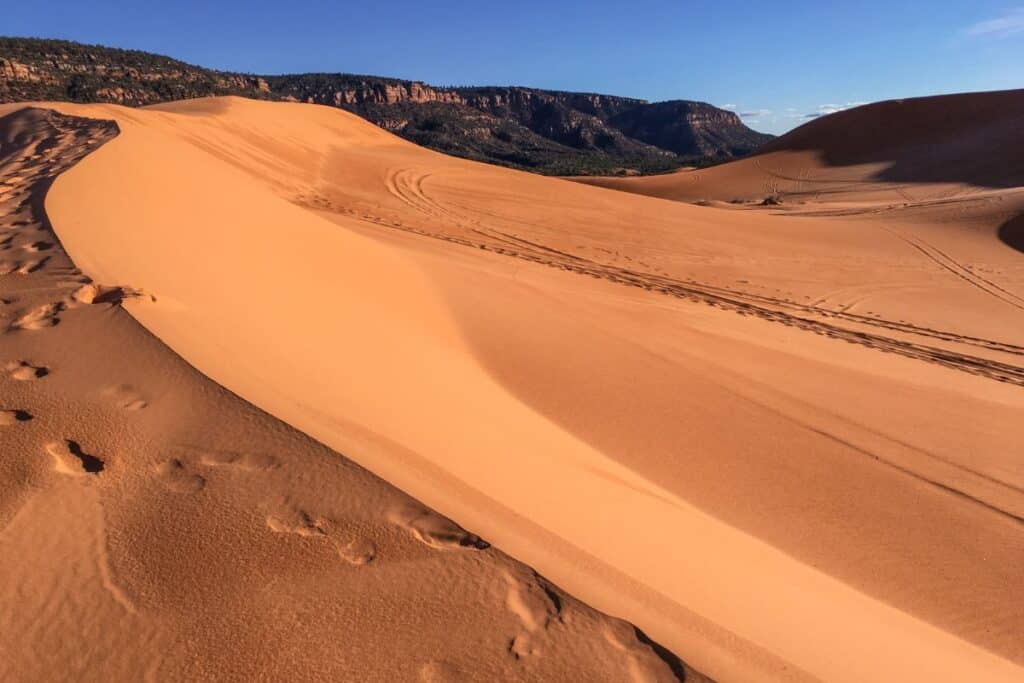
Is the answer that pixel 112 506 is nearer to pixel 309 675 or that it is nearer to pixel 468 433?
pixel 309 675

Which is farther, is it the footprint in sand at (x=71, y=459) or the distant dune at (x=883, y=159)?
the distant dune at (x=883, y=159)

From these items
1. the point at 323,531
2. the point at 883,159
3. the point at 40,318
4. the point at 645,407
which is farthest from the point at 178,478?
the point at 883,159

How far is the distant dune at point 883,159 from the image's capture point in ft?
92.4

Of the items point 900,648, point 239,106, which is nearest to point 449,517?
point 900,648

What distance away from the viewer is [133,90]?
3953 cm

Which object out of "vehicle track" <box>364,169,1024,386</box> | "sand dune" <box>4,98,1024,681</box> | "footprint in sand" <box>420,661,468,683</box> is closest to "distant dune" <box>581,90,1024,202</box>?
"vehicle track" <box>364,169,1024,386</box>

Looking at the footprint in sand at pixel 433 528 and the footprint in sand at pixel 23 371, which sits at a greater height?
the footprint in sand at pixel 23 371

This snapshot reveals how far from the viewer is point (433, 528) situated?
199cm

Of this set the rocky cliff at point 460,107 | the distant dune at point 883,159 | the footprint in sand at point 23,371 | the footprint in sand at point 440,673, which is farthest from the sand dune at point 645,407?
the rocky cliff at point 460,107

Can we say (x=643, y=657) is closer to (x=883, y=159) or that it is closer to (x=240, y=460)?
(x=240, y=460)

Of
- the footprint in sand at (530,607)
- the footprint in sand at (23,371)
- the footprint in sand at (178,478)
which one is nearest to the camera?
the footprint in sand at (530,607)

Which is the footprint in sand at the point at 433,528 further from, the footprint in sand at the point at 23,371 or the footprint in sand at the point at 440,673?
the footprint in sand at the point at 23,371

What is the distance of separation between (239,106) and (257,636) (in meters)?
24.2

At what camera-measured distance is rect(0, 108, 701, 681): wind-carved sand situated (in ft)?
5.29
